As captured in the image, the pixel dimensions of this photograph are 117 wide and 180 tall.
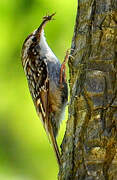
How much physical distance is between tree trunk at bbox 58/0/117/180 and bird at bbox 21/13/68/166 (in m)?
1.03

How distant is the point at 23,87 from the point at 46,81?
0.80 metres

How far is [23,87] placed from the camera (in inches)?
206

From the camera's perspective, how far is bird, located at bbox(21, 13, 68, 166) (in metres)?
4.36

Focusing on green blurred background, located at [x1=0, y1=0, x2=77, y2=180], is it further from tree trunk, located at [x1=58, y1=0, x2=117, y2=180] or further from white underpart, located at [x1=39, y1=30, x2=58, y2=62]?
tree trunk, located at [x1=58, y1=0, x2=117, y2=180]

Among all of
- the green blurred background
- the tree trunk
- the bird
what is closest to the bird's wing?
the bird

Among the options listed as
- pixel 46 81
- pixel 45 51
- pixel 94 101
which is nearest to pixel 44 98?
pixel 46 81

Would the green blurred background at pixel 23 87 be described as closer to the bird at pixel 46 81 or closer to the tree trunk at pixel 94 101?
the bird at pixel 46 81

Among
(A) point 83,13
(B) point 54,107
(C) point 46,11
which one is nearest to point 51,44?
(C) point 46,11

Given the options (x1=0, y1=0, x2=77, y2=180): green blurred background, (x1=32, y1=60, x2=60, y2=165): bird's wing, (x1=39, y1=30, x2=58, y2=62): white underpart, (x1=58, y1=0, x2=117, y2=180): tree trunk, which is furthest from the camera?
(x1=0, y1=0, x2=77, y2=180): green blurred background

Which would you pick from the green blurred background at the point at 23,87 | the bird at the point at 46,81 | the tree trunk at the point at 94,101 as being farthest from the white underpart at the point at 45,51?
the tree trunk at the point at 94,101

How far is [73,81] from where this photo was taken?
331cm

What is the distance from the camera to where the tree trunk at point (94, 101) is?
2971mm

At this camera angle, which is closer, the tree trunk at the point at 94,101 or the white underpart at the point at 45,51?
the tree trunk at the point at 94,101

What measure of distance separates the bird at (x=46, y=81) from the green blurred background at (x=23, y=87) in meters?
0.57
